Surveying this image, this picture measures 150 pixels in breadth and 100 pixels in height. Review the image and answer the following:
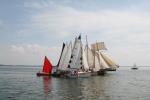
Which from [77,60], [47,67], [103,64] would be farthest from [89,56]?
[77,60]

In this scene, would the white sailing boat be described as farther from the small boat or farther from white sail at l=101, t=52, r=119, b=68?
white sail at l=101, t=52, r=119, b=68

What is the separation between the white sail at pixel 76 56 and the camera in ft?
309

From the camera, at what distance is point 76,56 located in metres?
94.5

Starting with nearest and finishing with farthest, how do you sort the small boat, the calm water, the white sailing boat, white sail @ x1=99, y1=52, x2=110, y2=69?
the calm water, the small boat, the white sailing boat, white sail @ x1=99, y1=52, x2=110, y2=69

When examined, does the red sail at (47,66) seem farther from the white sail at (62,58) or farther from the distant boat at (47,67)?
the white sail at (62,58)

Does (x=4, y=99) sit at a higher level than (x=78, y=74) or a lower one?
lower

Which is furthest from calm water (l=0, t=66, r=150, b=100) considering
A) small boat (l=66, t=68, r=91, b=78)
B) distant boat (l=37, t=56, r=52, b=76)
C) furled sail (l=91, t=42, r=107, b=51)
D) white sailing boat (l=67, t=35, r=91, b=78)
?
furled sail (l=91, t=42, r=107, b=51)

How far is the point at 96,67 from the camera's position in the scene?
12469cm

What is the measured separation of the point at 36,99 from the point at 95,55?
3345 inches

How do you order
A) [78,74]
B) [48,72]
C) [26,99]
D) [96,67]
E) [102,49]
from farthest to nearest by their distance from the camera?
[102,49], [96,67], [48,72], [78,74], [26,99]

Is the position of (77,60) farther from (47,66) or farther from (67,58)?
(47,66)

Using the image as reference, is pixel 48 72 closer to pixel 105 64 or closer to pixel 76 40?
pixel 76 40

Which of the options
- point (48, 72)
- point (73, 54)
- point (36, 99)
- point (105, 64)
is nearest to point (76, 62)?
point (73, 54)

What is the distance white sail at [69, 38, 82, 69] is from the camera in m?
94.2
